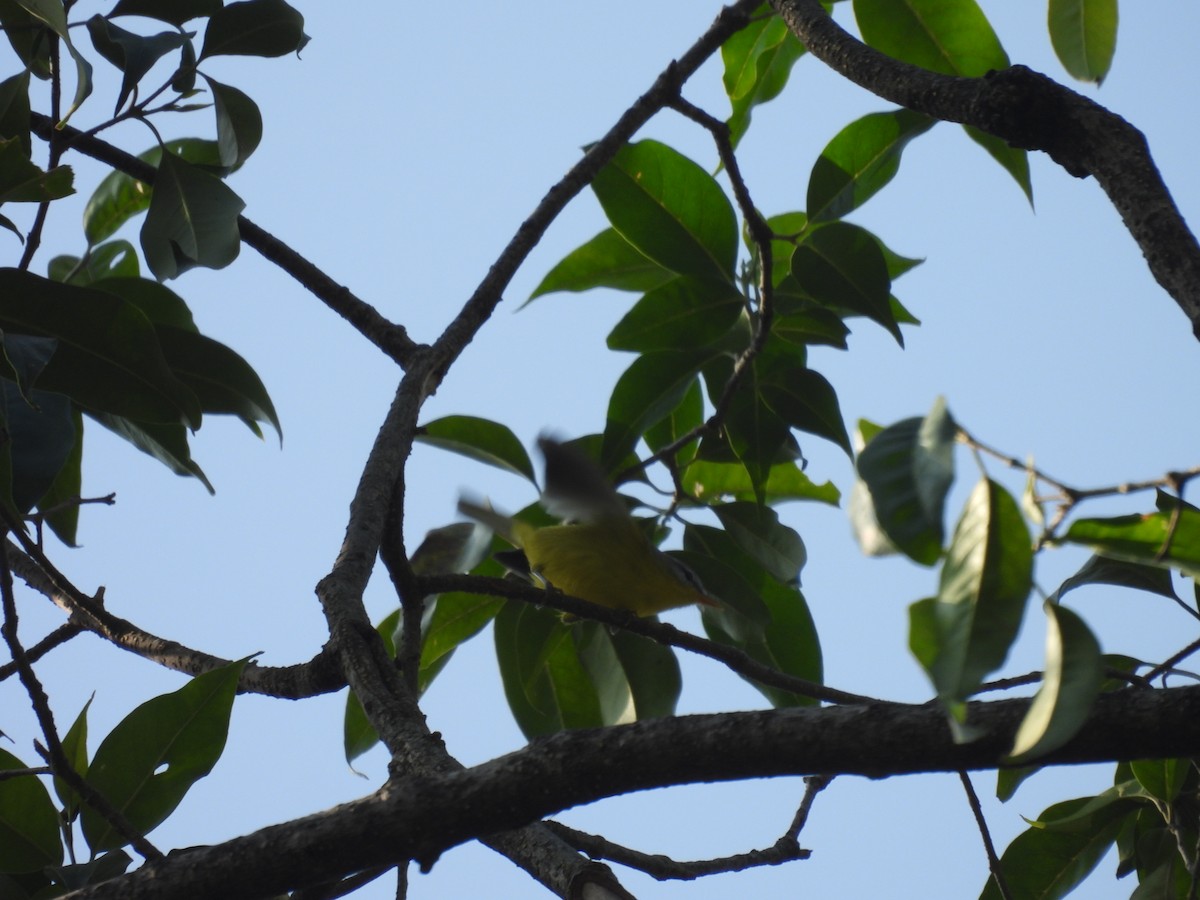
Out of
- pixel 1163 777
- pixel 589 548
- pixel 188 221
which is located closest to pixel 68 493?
pixel 188 221

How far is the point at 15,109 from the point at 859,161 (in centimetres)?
164

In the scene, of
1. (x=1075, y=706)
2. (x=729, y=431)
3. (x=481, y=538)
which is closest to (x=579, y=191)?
(x=729, y=431)

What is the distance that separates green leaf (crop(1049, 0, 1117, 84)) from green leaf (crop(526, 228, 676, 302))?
0.92 m

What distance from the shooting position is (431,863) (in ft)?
3.65

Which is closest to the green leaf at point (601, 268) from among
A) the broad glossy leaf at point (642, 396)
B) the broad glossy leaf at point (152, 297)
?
the broad glossy leaf at point (642, 396)

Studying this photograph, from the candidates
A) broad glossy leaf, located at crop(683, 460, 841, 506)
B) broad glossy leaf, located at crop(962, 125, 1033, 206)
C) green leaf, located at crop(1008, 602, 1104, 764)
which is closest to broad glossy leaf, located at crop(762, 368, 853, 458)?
broad glossy leaf, located at crop(683, 460, 841, 506)

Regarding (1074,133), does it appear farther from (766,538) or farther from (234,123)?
(234,123)

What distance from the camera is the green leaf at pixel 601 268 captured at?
2.41 metres

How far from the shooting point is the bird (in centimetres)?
226

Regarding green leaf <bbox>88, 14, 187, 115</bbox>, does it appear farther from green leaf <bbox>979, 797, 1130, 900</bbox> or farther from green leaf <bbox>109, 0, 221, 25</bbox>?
green leaf <bbox>979, 797, 1130, 900</bbox>

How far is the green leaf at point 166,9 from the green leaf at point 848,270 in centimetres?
140

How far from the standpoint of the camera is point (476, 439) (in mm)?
2342

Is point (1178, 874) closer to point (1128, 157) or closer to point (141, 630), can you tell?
point (1128, 157)

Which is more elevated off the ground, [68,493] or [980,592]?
[68,493]
